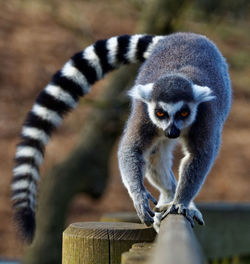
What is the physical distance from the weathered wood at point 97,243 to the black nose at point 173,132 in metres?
1.19

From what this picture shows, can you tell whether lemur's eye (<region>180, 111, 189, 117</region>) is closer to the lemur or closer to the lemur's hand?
the lemur

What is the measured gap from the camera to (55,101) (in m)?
4.55

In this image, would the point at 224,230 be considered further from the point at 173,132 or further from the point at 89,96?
the point at 89,96

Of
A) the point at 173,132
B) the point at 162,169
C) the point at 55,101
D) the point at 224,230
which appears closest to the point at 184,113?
the point at 173,132

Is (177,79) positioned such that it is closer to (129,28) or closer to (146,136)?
(146,136)

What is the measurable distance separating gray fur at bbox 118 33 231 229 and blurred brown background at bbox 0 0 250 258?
22.0 ft

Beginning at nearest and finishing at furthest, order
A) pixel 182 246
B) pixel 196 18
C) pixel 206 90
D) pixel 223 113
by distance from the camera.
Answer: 1. pixel 182 246
2. pixel 206 90
3. pixel 223 113
4. pixel 196 18

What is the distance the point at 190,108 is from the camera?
392cm

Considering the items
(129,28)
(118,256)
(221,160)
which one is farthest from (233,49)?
(118,256)

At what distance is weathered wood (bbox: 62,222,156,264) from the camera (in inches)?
95.1

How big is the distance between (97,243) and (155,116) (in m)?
1.63

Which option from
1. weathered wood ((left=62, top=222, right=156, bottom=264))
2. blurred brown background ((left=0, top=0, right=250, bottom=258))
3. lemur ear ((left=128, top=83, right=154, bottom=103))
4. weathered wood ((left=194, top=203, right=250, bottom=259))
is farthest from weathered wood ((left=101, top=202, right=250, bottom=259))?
blurred brown background ((left=0, top=0, right=250, bottom=258))

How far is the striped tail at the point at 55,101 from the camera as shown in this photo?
156 inches

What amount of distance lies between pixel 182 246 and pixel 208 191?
13.8 metres
